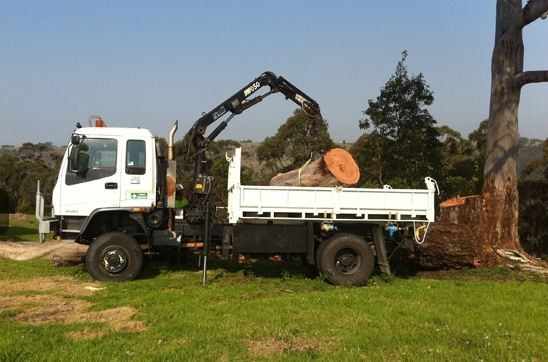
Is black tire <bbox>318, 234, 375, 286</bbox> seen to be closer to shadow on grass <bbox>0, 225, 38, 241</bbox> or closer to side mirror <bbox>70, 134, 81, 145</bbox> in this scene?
side mirror <bbox>70, 134, 81, 145</bbox>

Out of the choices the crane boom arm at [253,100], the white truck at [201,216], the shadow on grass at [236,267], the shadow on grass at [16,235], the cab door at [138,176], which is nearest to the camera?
the white truck at [201,216]

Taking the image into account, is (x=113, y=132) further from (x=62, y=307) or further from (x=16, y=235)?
(x=16, y=235)

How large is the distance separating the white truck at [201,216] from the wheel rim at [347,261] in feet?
0.06

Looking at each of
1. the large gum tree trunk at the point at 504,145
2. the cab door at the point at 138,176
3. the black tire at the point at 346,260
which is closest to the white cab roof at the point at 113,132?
the cab door at the point at 138,176

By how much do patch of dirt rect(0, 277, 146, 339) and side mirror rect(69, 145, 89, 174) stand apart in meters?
2.21

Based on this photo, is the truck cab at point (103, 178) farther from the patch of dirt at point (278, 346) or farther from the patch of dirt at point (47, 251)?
the patch of dirt at point (278, 346)

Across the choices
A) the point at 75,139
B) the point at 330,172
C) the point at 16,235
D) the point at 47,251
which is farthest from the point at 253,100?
the point at 16,235

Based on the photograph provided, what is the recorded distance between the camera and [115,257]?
1052 cm

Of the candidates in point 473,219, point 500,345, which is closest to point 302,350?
point 500,345

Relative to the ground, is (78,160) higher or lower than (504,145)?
lower

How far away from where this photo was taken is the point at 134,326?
6.79 meters

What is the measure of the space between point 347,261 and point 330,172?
1775 millimetres

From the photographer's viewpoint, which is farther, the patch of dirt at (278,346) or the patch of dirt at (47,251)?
the patch of dirt at (47,251)

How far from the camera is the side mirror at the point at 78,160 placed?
10.3m
